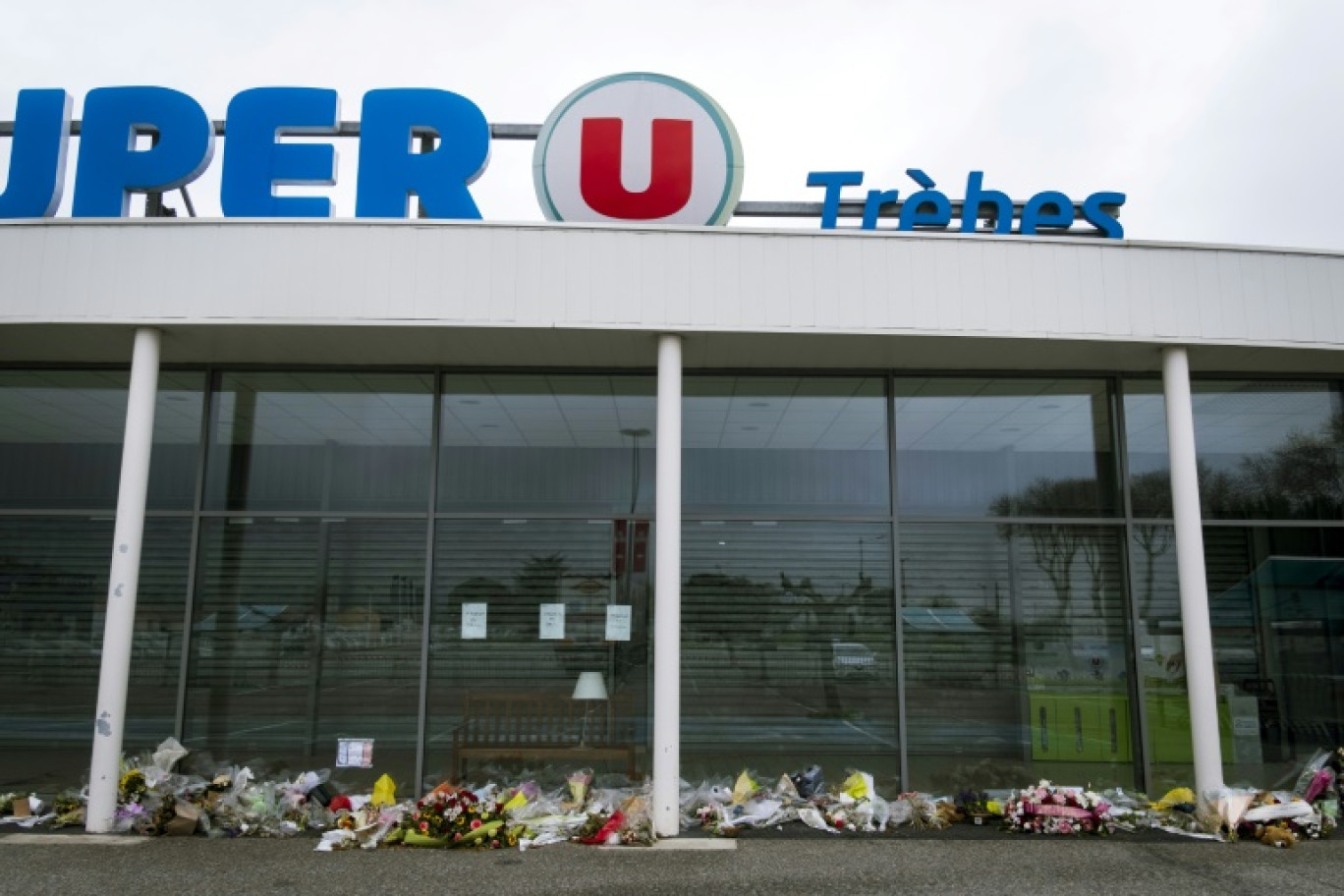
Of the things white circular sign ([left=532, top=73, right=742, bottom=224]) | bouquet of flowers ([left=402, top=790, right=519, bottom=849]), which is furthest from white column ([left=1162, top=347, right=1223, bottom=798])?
bouquet of flowers ([left=402, top=790, right=519, bottom=849])

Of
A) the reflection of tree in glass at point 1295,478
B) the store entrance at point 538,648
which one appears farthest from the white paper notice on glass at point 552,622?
the reflection of tree in glass at point 1295,478

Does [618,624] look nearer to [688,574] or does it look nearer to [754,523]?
[688,574]

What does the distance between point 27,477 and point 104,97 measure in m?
3.26

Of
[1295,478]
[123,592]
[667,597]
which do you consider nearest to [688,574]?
[667,597]

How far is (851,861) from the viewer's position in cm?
666

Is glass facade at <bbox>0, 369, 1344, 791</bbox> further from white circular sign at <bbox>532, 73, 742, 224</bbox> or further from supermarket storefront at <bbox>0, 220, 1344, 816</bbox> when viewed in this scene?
white circular sign at <bbox>532, 73, 742, 224</bbox>

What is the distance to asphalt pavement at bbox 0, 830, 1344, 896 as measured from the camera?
19.9 feet

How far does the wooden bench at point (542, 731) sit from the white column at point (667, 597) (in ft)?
2.87

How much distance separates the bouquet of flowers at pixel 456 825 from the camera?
7105 mm

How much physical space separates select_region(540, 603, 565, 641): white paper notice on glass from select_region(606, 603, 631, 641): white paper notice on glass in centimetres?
38

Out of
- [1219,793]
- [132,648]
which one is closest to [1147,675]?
[1219,793]

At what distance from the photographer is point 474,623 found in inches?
331

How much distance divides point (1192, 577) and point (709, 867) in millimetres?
4220

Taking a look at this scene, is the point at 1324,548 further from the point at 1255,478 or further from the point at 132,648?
the point at 132,648
